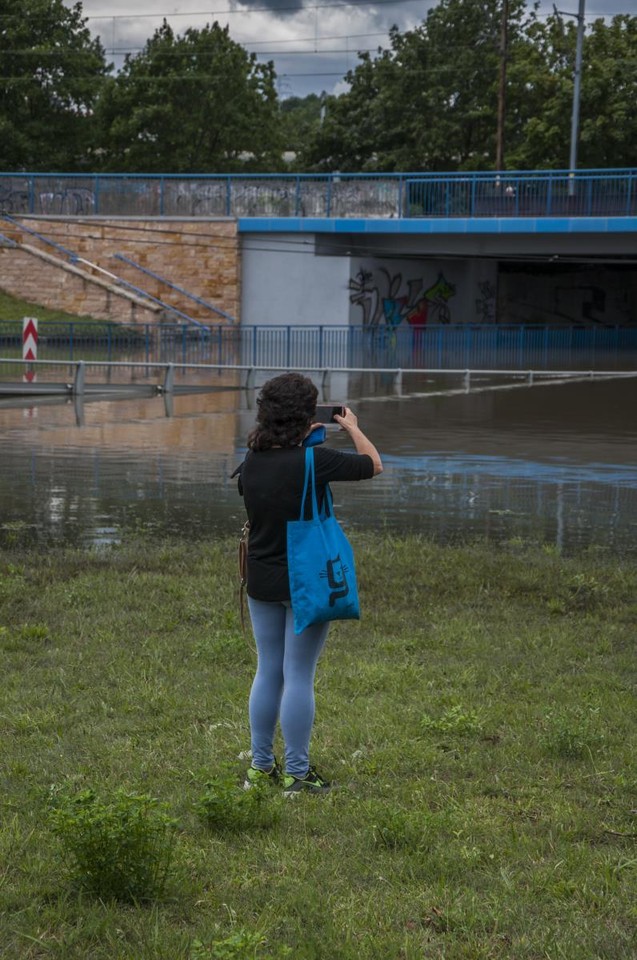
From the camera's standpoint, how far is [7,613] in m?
8.44

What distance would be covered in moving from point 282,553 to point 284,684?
574 millimetres

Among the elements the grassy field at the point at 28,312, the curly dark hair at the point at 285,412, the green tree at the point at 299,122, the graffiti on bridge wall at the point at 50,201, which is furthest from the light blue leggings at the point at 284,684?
the green tree at the point at 299,122

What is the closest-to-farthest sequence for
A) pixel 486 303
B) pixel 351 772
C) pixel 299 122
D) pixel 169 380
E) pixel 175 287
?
pixel 351 772 < pixel 169 380 < pixel 175 287 < pixel 486 303 < pixel 299 122

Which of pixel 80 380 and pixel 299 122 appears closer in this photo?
pixel 80 380

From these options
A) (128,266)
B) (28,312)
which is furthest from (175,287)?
(28,312)

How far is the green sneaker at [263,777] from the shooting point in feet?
16.7

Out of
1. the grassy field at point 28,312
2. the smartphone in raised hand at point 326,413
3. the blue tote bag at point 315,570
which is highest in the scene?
the grassy field at point 28,312

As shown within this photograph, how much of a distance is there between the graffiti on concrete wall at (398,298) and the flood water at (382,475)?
18.4 metres

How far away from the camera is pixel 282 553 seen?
5152mm

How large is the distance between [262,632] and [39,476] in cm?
1054

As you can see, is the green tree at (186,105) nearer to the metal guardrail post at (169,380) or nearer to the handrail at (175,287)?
the handrail at (175,287)

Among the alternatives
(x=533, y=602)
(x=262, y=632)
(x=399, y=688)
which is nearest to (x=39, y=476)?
(x=533, y=602)

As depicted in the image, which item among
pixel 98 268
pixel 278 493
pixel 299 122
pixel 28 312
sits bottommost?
pixel 278 493

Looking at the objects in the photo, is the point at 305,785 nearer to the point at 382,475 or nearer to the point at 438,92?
the point at 382,475
